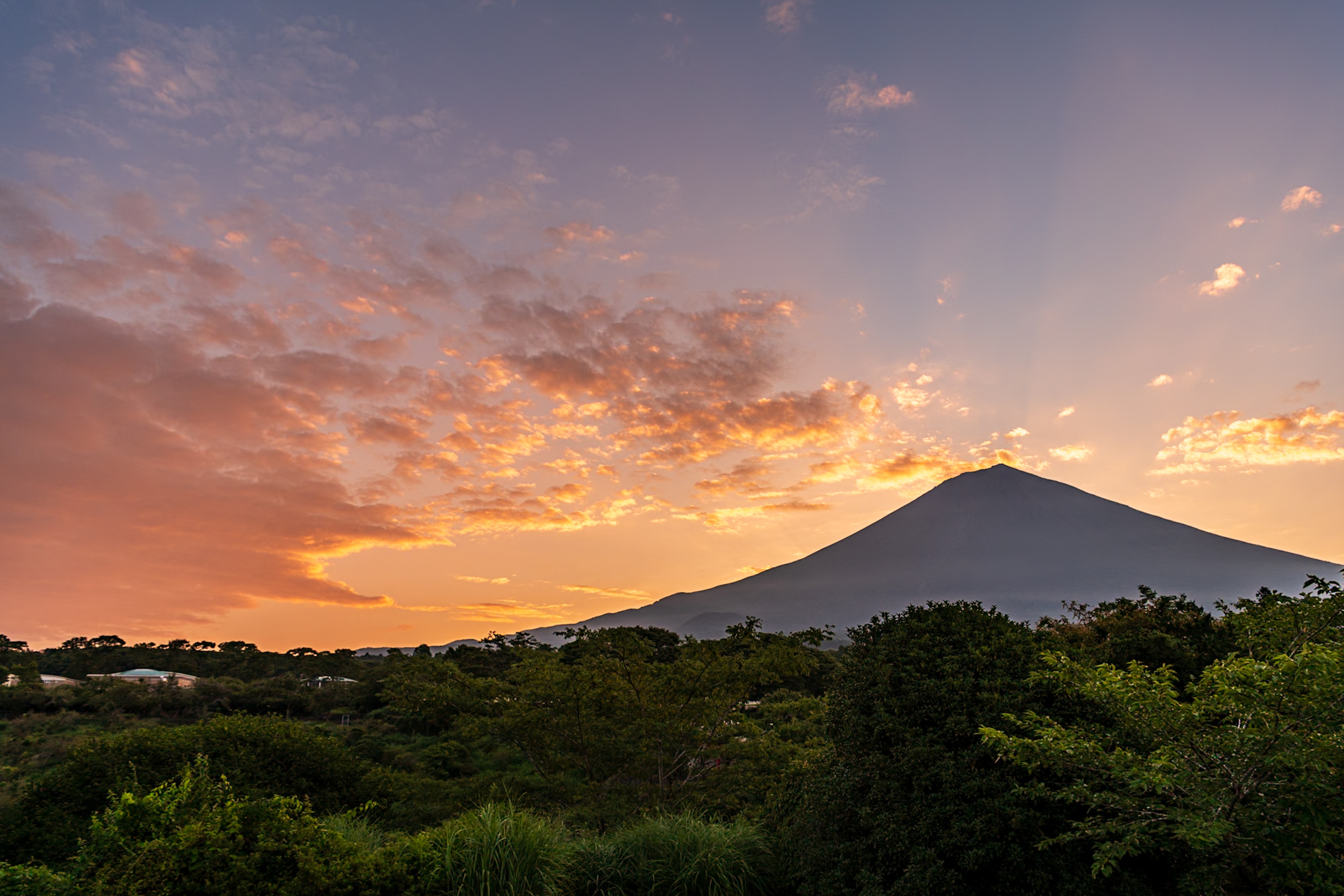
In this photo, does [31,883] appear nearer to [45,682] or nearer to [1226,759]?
[1226,759]

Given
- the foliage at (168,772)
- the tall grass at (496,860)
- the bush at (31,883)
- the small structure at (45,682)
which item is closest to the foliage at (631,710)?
the foliage at (168,772)

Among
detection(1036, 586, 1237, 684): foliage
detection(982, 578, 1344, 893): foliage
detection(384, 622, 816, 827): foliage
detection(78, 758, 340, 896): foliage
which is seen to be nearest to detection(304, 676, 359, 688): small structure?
detection(384, 622, 816, 827): foliage

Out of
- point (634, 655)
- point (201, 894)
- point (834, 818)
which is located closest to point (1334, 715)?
point (834, 818)

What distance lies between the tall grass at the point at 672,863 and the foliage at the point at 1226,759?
337 cm

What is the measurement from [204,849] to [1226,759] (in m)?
8.25

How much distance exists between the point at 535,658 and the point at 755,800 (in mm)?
4468

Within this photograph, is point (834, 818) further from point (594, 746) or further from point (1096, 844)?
point (594, 746)

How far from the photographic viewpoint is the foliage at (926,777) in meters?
6.13

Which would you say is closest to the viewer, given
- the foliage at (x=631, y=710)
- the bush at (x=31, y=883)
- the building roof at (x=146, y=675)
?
the bush at (x=31, y=883)

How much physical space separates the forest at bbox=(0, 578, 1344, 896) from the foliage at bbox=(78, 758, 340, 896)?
24mm

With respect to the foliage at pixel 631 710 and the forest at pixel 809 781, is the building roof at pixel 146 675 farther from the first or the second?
the foliage at pixel 631 710

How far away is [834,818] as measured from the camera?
23.8ft

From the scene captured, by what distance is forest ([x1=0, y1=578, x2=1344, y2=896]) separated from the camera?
17.3 feet

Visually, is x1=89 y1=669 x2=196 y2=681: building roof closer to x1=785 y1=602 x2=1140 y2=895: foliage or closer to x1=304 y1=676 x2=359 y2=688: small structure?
x1=304 y1=676 x2=359 y2=688: small structure
